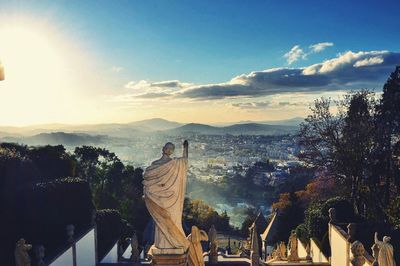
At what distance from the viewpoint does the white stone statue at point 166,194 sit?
698 centimetres

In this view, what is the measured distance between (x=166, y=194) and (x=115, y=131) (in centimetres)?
10618

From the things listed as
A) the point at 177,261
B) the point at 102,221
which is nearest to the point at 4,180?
the point at 102,221

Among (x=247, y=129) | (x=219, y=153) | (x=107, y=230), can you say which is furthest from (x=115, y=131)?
(x=107, y=230)

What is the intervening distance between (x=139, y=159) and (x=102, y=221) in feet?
163

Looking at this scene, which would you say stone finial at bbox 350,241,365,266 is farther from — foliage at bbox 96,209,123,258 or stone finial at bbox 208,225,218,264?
foliage at bbox 96,209,123,258

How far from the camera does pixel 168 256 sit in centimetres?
705

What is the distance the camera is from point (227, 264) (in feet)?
52.7

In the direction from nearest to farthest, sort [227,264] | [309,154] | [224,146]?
1. [227,264]
2. [309,154]
3. [224,146]

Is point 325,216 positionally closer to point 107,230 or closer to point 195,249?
point 107,230

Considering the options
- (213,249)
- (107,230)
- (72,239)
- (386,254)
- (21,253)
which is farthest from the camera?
(107,230)

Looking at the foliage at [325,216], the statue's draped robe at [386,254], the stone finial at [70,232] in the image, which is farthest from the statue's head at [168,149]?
the foliage at [325,216]

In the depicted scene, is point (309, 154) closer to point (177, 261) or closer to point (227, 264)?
point (227, 264)

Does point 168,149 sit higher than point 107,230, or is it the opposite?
point 168,149

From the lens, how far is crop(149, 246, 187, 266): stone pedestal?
23.1 feet
